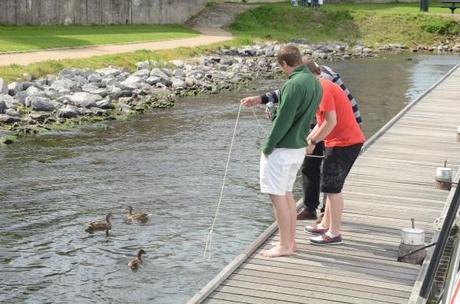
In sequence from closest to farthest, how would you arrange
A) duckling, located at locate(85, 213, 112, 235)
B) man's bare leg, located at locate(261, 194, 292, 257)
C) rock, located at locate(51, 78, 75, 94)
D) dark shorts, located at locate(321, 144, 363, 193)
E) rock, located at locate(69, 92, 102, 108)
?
man's bare leg, located at locate(261, 194, 292, 257) → dark shorts, located at locate(321, 144, 363, 193) → duckling, located at locate(85, 213, 112, 235) → rock, located at locate(69, 92, 102, 108) → rock, located at locate(51, 78, 75, 94)

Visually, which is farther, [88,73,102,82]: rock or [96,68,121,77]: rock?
[96,68,121,77]: rock

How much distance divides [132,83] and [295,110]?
16.8 metres

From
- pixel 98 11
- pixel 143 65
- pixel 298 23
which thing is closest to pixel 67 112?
pixel 143 65

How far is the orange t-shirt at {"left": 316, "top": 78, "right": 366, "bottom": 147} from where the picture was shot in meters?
8.19

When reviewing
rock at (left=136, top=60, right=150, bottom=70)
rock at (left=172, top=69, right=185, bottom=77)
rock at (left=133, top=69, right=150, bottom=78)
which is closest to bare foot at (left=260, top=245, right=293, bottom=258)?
rock at (left=133, top=69, right=150, bottom=78)

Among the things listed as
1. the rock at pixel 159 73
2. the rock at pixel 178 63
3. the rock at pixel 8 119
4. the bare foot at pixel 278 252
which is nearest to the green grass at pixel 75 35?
the rock at pixel 178 63

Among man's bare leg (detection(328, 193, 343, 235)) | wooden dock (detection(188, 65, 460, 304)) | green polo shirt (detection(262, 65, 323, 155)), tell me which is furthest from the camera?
man's bare leg (detection(328, 193, 343, 235))

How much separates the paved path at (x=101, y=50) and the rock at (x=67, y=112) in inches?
180

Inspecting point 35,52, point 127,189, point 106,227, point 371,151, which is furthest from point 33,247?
point 35,52

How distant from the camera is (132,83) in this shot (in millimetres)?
24078

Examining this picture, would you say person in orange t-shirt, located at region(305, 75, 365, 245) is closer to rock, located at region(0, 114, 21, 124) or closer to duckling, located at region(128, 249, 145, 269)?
duckling, located at region(128, 249, 145, 269)

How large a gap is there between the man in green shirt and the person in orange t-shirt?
282mm

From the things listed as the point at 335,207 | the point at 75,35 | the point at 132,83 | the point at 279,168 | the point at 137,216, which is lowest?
the point at 137,216

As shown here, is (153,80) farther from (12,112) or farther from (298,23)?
(298,23)
